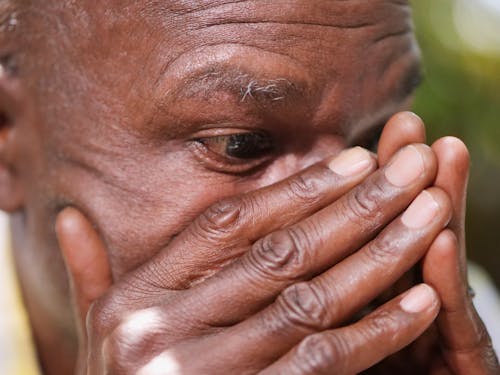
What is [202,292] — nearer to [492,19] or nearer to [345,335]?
[345,335]

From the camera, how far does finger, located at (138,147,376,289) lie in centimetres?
156

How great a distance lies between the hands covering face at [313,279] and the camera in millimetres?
1399

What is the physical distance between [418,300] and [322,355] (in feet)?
0.93

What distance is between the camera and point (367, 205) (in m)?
1.48

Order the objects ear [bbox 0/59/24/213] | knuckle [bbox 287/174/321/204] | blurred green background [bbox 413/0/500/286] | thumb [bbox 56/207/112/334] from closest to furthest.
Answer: knuckle [bbox 287/174/321/204]
thumb [bbox 56/207/112/334]
ear [bbox 0/59/24/213]
blurred green background [bbox 413/0/500/286]

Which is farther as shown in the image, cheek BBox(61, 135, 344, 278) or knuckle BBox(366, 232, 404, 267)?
cheek BBox(61, 135, 344, 278)

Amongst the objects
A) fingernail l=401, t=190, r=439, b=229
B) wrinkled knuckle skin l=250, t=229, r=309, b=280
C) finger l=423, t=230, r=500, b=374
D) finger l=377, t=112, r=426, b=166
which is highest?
finger l=377, t=112, r=426, b=166

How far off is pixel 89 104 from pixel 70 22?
25cm

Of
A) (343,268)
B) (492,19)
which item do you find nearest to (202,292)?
(343,268)

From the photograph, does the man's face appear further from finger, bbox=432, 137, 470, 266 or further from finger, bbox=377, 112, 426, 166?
finger, bbox=432, 137, 470, 266

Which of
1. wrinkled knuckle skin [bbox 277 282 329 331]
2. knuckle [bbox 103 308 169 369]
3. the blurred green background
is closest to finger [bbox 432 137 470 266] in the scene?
wrinkled knuckle skin [bbox 277 282 329 331]

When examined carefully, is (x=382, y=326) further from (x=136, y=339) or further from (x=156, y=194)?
(x=156, y=194)

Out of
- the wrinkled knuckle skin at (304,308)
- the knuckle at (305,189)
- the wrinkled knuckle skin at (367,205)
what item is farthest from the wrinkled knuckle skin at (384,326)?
the knuckle at (305,189)

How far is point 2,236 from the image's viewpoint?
2.68 meters
